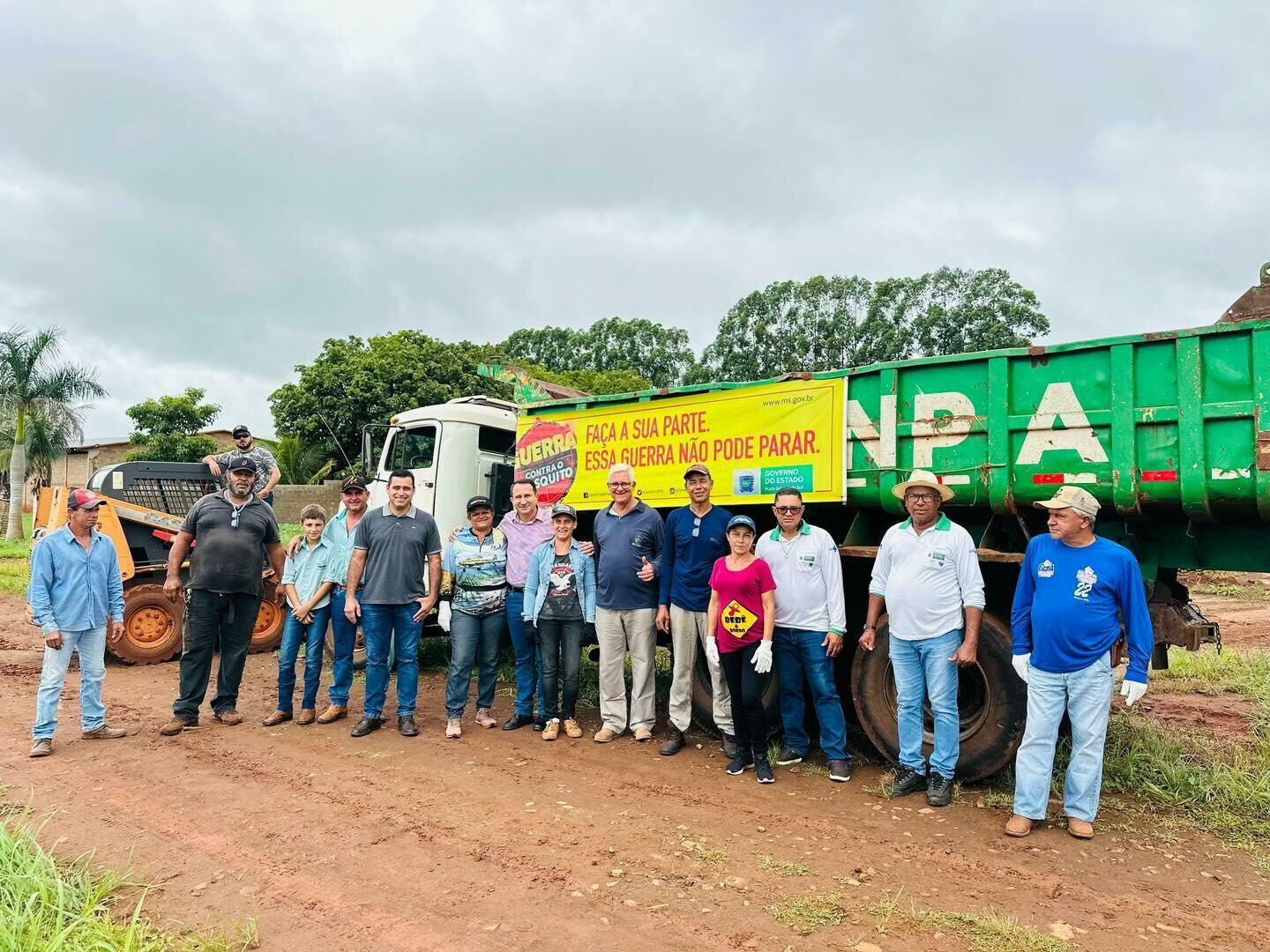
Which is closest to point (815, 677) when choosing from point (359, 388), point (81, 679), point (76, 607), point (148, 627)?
point (76, 607)

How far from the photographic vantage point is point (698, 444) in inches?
250

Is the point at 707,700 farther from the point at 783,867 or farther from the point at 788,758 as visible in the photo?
the point at 783,867

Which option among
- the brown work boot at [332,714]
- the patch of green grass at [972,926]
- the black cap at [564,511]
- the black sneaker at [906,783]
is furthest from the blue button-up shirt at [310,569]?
the patch of green grass at [972,926]

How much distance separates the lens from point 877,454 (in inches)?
215

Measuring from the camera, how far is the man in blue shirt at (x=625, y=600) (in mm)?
5785

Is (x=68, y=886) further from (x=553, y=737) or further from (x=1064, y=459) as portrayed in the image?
(x=1064, y=459)

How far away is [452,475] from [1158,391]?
610 cm

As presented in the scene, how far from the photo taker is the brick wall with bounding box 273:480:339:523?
81.0 ft

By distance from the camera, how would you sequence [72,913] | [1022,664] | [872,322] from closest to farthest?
1. [72,913]
2. [1022,664]
3. [872,322]

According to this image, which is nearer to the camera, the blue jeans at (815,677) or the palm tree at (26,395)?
the blue jeans at (815,677)

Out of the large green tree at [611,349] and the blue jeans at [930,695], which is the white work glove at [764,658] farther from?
the large green tree at [611,349]

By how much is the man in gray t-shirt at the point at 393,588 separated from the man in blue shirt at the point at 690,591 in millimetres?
1754

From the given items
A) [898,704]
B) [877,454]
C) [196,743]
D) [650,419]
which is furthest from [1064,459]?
[196,743]

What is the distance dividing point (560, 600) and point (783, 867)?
2582 millimetres
